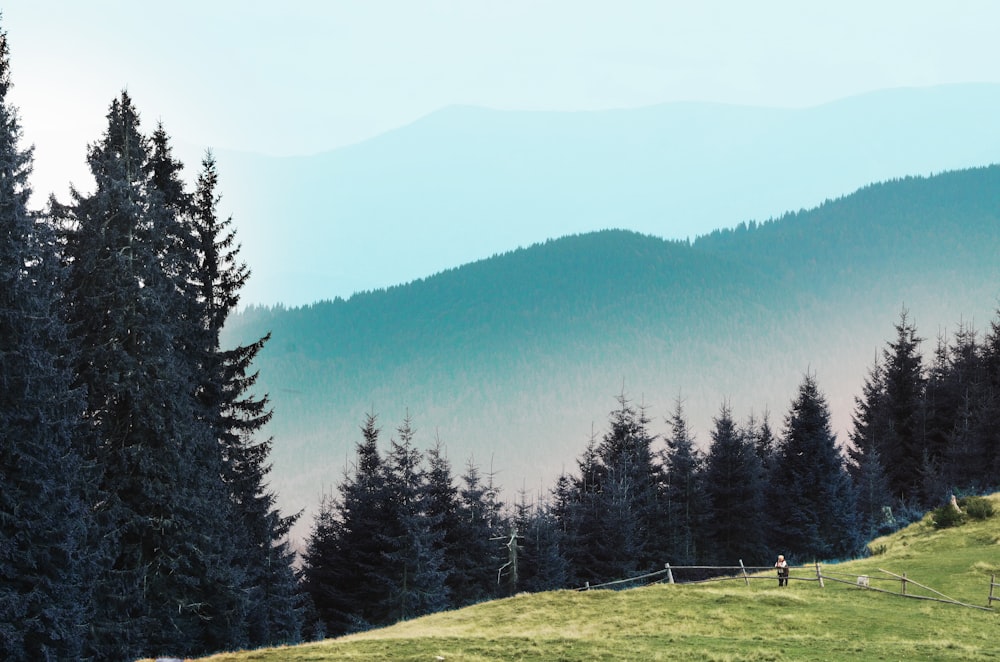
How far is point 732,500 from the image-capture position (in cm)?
8844

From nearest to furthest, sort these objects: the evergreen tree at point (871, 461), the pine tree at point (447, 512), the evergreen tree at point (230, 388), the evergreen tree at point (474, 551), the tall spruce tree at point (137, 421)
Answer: the tall spruce tree at point (137, 421)
the evergreen tree at point (230, 388)
the evergreen tree at point (474, 551)
the pine tree at point (447, 512)
the evergreen tree at point (871, 461)

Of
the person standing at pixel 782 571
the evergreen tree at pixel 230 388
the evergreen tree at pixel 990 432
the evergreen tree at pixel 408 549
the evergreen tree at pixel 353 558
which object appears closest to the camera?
the person standing at pixel 782 571

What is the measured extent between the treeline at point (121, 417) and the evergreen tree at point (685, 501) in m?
43.6

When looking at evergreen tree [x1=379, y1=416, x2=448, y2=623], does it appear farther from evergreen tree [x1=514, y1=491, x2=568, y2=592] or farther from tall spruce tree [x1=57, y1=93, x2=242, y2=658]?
tall spruce tree [x1=57, y1=93, x2=242, y2=658]

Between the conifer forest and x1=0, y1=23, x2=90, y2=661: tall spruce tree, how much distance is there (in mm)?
100

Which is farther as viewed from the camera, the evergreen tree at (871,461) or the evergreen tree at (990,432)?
the evergreen tree at (871,461)

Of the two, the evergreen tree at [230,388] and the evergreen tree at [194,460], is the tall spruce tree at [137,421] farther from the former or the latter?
the evergreen tree at [230,388]

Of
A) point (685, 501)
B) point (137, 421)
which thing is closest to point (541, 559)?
point (685, 501)

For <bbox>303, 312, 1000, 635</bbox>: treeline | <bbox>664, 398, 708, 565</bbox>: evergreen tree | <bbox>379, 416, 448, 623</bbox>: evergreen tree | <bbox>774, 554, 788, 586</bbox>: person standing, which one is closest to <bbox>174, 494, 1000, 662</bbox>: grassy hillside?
<bbox>774, 554, 788, 586</bbox>: person standing

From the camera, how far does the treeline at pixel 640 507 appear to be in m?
71.8

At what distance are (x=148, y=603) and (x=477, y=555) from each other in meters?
37.7

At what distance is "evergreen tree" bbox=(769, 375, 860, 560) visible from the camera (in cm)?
8681

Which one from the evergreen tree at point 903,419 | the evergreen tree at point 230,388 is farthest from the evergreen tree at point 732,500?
the evergreen tree at point 230,388

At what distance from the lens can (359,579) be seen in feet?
248
